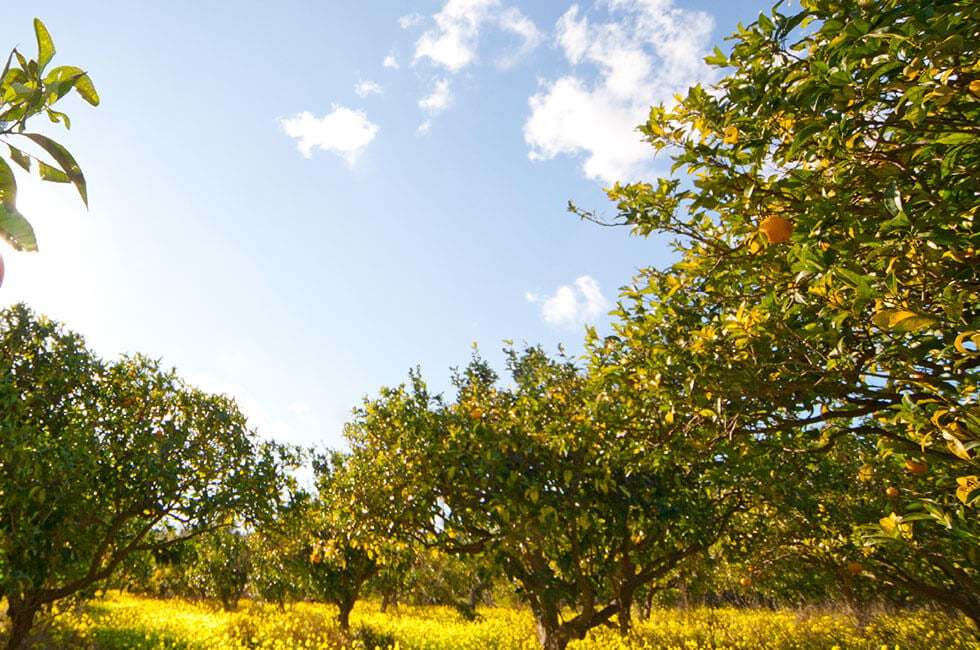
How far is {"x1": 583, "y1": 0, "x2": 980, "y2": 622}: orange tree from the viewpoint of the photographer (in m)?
2.01

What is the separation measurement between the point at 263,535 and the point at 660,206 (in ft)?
37.3

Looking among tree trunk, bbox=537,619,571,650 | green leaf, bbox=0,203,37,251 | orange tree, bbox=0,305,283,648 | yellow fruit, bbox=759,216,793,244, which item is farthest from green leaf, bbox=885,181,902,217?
orange tree, bbox=0,305,283,648

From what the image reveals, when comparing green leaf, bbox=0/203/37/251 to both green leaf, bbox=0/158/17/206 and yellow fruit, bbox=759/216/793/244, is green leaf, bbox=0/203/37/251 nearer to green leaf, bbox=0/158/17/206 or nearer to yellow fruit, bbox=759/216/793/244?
green leaf, bbox=0/158/17/206

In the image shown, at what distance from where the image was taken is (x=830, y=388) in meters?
3.71

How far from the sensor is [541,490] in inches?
266

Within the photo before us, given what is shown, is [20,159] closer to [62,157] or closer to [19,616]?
[62,157]

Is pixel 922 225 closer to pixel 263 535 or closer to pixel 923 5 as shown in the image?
pixel 923 5

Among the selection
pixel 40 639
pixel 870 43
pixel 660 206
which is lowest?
pixel 40 639

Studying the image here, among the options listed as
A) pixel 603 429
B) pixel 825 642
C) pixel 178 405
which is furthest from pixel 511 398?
pixel 825 642

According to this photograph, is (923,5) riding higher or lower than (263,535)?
higher

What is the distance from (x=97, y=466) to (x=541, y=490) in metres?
7.66

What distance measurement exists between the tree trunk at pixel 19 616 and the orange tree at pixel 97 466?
2 cm

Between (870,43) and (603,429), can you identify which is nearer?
(870,43)

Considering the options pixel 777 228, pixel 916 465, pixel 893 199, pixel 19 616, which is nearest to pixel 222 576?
pixel 19 616
